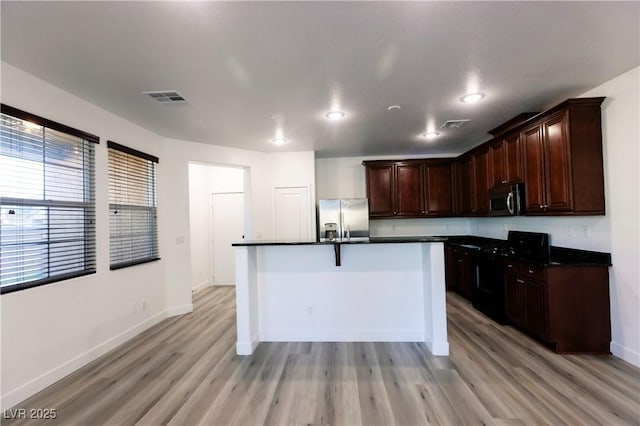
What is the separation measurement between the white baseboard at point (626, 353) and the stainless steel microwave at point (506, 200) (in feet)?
5.04

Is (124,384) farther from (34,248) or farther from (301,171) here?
(301,171)

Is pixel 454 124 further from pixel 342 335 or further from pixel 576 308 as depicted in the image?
pixel 342 335

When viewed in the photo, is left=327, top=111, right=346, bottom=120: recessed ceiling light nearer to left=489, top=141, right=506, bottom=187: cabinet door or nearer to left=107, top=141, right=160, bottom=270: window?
left=489, top=141, right=506, bottom=187: cabinet door

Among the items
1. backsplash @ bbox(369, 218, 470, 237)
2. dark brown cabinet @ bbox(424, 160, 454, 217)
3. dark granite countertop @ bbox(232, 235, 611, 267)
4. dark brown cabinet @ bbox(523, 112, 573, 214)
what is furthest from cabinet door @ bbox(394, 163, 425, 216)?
dark granite countertop @ bbox(232, 235, 611, 267)

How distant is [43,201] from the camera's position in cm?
260

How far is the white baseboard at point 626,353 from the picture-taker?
8.72 ft

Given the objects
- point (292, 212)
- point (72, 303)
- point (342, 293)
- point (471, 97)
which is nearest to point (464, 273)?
point (342, 293)

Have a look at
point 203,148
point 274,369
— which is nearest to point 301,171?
point 203,148

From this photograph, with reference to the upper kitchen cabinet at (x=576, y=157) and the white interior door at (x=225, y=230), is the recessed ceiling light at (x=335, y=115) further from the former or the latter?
the white interior door at (x=225, y=230)

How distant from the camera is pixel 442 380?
249cm

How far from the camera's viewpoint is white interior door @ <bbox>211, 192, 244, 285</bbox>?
247 inches

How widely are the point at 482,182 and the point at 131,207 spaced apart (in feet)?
16.2

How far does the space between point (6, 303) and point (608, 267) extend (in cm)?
517

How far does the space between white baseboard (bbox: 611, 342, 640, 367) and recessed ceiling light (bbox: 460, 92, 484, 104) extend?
2.70 m
